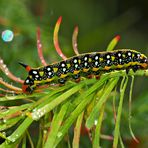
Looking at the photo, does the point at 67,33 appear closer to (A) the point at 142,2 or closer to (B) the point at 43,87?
(A) the point at 142,2

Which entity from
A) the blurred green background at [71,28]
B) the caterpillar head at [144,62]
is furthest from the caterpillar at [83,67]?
the blurred green background at [71,28]

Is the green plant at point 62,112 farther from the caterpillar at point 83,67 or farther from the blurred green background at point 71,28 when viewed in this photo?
the blurred green background at point 71,28

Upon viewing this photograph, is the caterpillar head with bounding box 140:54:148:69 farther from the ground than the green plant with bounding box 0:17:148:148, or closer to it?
farther from the ground

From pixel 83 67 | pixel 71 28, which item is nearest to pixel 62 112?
pixel 83 67

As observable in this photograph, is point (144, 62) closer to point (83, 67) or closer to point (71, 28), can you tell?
point (83, 67)

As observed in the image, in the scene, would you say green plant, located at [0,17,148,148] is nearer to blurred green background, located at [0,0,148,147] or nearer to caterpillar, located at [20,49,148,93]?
caterpillar, located at [20,49,148,93]

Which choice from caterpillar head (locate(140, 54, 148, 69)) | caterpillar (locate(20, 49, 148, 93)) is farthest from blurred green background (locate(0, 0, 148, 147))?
caterpillar head (locate(140, 54, 148, 69))
